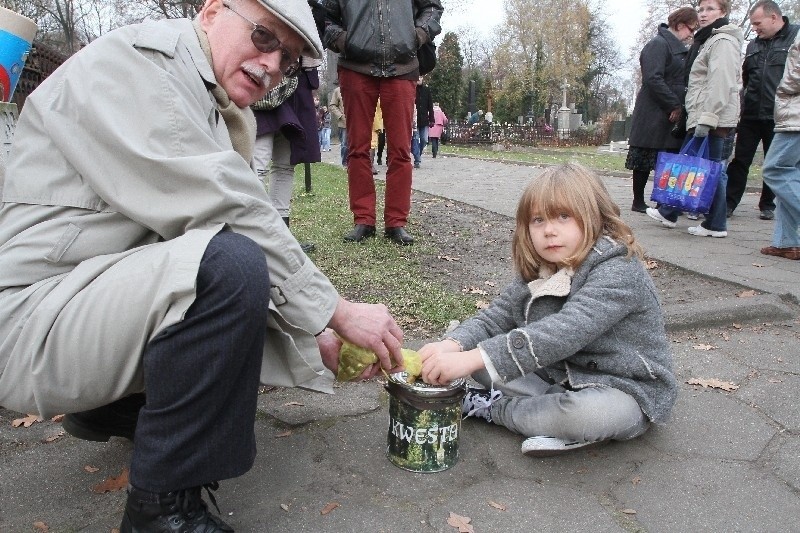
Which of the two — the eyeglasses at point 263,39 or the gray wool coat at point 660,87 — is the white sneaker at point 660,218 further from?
the eyeglasses at point 263,39

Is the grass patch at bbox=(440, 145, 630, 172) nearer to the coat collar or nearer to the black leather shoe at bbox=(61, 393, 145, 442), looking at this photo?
the coat collar

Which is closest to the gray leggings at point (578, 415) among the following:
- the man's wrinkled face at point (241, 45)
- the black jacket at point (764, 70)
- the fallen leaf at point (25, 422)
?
the man's wrinkled face at point (241, 45)

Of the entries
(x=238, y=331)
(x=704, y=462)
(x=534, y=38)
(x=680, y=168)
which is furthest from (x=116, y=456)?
(x=534, y=38)

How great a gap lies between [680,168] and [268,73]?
4.50 metres

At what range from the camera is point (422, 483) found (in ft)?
6.41

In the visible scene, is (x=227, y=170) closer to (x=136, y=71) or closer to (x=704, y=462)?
(x=136, y=71)

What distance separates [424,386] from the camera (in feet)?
6.31

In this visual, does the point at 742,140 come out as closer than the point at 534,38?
Yes

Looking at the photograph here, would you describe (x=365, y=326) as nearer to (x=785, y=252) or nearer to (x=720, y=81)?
(x=785, y=252)

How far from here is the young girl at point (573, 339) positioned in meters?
2.00

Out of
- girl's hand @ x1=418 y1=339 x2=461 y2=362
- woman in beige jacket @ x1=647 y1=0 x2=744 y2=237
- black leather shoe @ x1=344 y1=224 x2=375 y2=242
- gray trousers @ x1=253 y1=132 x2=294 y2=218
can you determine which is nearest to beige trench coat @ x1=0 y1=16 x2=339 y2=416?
girl's hand @ x1=418 y1=339 x2=461 y2=362

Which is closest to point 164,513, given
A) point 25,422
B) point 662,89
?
point 25,422

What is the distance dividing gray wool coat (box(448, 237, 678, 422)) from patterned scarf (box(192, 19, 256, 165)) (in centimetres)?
91

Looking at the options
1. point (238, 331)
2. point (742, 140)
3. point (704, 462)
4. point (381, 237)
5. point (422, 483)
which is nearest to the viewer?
point (238, 331)
